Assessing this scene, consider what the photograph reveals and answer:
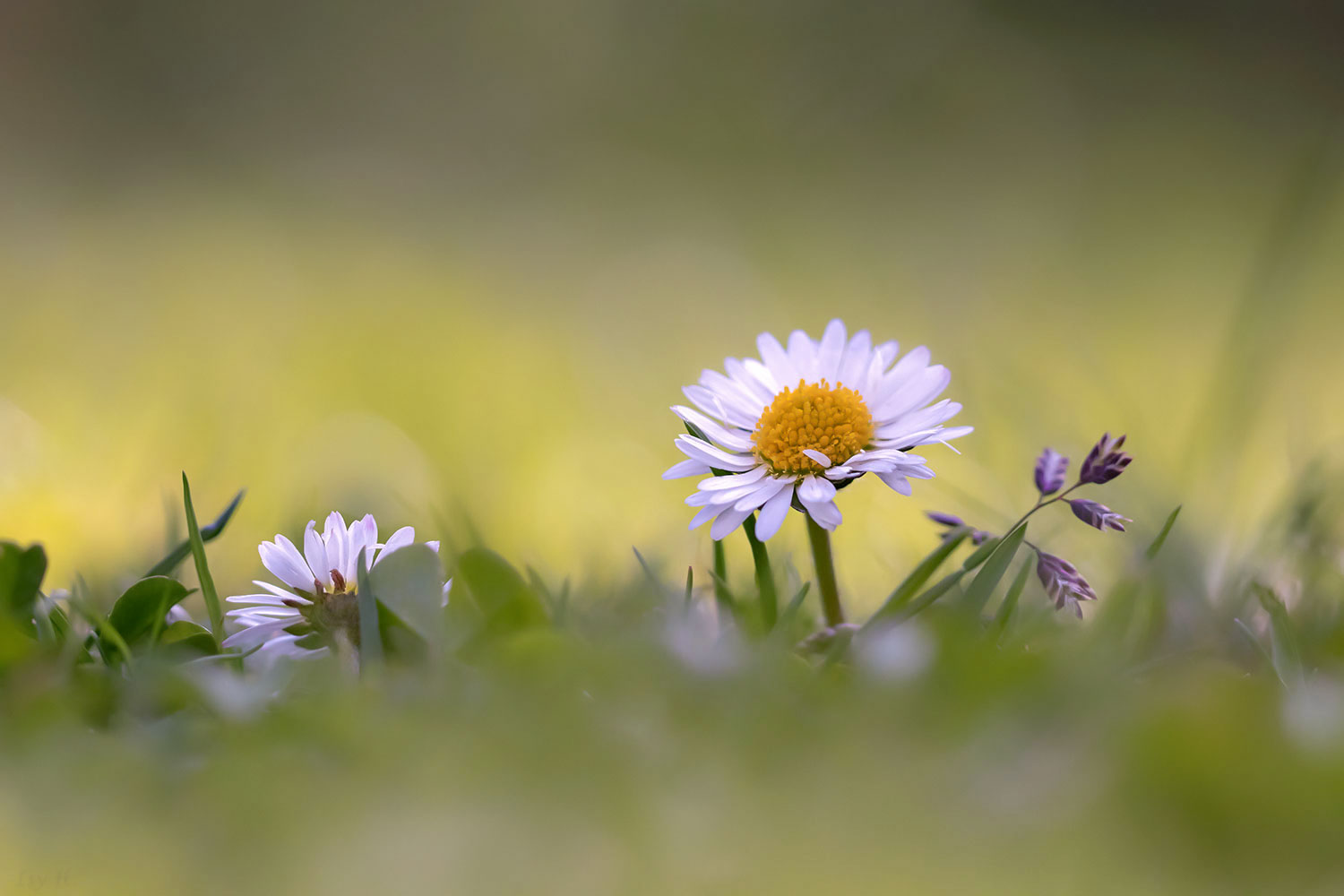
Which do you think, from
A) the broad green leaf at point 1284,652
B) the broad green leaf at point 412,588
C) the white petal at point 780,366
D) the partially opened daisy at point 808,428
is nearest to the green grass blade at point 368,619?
the broad green leaf at point 412,588

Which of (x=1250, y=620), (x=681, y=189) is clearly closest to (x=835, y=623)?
(x=1250, y=620)

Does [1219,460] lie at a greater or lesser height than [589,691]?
greater

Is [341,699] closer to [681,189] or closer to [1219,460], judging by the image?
[1219,460]

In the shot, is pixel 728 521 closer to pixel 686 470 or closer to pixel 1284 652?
pixel 686 470

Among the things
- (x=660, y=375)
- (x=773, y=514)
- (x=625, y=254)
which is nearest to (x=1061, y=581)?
(x=773, y=514)

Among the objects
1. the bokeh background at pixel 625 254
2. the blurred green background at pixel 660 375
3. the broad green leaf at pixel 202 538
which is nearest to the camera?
the blurred green background at pixel 660 375

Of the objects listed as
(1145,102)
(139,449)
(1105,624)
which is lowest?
(139,449)

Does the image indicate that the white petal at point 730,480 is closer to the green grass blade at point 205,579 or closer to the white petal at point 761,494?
the white petal at point 761,494
